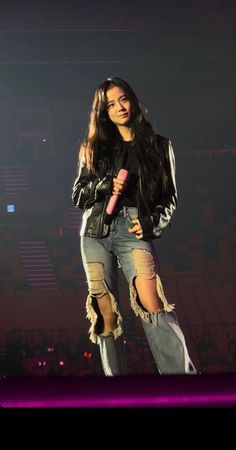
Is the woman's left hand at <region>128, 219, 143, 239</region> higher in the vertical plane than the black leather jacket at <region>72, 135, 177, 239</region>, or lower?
lower

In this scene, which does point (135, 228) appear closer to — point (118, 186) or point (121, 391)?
point (118, 186)

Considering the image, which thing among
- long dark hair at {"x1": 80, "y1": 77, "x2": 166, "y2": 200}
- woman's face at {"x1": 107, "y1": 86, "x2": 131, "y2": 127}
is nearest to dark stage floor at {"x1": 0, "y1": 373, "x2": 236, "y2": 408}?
long dark hair at {"x1": 80, "y1": 77, "x2": 166, "y2": 200}

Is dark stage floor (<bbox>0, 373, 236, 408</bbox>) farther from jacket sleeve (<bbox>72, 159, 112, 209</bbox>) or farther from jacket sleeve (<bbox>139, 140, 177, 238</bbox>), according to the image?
jacket sleeve (<bbox>72, 159, 112, 209</bbox>)

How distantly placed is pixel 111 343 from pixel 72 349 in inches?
9.2

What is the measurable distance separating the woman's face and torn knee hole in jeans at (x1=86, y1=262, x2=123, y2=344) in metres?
0.83

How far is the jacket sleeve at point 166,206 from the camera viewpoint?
149 inches

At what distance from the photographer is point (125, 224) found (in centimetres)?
375

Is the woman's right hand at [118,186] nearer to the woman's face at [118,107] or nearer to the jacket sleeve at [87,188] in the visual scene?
the jacket sleeve at [87,188]

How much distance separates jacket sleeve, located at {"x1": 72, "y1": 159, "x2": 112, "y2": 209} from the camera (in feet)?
12.3

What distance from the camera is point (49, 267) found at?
12.7ft
